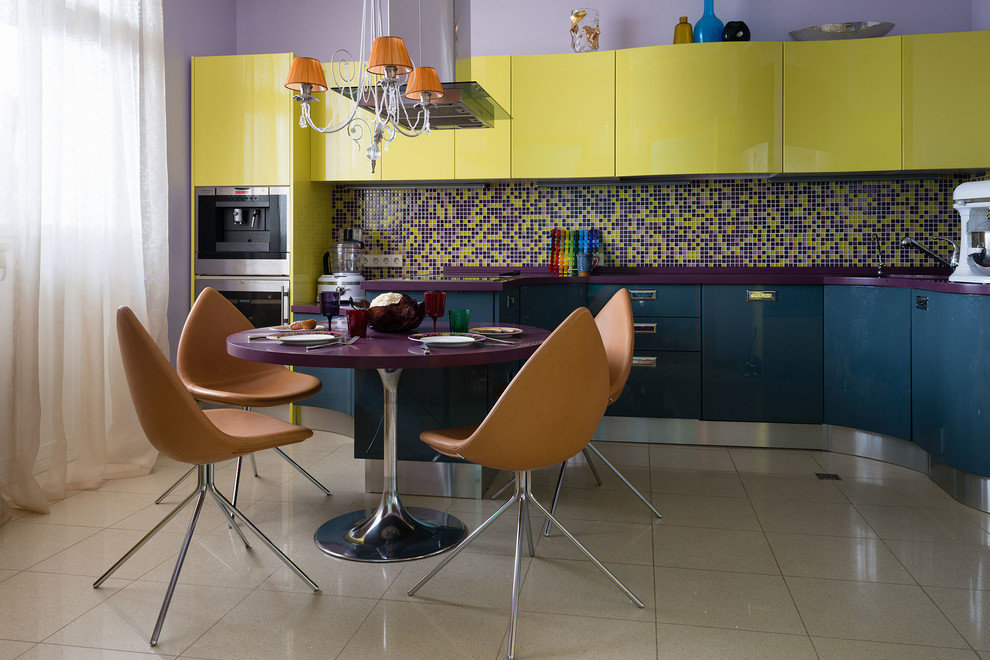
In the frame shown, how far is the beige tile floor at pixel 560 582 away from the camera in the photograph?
1.93 m

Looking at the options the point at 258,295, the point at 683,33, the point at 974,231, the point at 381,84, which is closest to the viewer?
the point at 381,84

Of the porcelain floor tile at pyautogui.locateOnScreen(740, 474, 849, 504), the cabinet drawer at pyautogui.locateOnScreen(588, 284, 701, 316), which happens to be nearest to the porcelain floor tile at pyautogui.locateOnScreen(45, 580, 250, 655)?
the porcelain floor tile at pyautogui.locateOnScreen(740, 474, 849, 504)

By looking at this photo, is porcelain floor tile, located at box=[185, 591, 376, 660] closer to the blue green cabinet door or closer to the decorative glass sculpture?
the blue green cabinet door

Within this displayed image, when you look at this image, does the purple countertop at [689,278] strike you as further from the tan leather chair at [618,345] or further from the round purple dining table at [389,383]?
the round purple dining table at [389,383]

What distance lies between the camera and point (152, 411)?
205 cm

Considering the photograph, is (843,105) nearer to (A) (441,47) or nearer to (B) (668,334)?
(B) (668,334)

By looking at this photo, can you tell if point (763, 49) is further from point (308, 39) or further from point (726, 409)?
point (308, 39)

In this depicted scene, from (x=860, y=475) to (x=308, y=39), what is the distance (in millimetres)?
4089

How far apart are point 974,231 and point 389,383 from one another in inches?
98.8

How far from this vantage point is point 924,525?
280cm

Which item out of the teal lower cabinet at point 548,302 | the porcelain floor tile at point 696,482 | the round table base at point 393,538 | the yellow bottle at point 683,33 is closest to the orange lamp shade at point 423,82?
the teal lower cabinet at point 548,302

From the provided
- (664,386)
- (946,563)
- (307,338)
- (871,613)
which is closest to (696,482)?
(664,386)

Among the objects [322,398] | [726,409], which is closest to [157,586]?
[322,398]

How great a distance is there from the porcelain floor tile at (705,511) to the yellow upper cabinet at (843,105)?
2.04 metres
